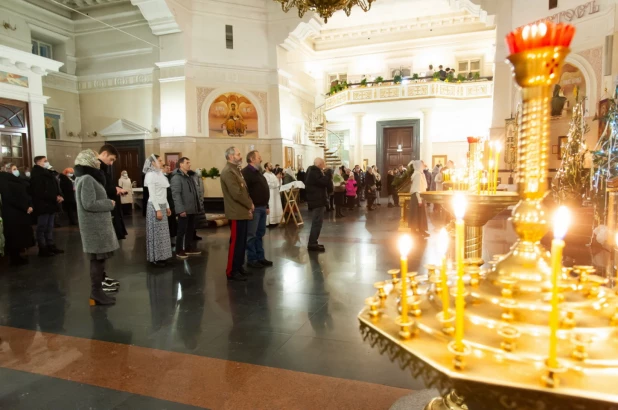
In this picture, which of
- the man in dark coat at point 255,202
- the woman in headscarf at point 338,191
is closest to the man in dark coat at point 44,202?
the man in dark coat at point 255,202

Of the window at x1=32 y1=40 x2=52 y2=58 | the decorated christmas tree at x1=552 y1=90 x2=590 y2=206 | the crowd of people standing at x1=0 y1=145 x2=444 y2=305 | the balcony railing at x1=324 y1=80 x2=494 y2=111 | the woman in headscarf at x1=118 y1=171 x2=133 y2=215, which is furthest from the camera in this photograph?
the balcony railing at x1=324 y1=80 x2=494 y2=111

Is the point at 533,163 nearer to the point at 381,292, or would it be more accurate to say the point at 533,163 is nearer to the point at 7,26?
the point at 381,292

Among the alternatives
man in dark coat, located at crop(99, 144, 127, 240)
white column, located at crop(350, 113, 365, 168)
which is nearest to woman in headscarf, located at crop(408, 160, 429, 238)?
man in dark coat, located at crop(99, 144, 127, 240)

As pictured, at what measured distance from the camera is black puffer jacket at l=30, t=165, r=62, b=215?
279 inches

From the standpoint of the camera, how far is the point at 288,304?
14.0ft

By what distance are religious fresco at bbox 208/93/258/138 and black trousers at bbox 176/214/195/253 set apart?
35.4ft

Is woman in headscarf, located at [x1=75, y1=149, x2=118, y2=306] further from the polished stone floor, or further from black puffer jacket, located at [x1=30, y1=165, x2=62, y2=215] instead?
black puffer jacket, located at [x1=30, y1=165, x2=62, y2=215]

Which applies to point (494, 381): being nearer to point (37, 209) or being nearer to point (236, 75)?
point (37, 209)

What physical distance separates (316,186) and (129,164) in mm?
13185

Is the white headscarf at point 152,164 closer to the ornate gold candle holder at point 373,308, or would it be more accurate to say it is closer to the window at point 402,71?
the ornate gold candle holder at point 373,308

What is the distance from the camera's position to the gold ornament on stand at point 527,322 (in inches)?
36.6

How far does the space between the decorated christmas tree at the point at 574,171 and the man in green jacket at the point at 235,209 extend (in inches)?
288

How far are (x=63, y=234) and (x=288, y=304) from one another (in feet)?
25.4

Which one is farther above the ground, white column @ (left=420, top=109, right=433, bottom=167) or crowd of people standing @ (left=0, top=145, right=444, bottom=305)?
white column @ (left=420, top=109, right=433, bottom=167)
